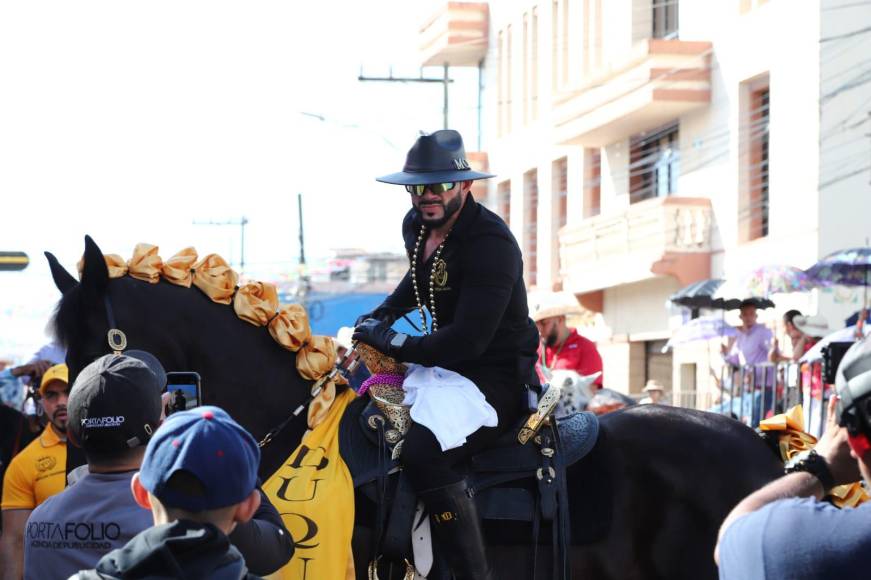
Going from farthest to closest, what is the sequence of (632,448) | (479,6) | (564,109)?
(479,6) < (564,109) < (632,448)

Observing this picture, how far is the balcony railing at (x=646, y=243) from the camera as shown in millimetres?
25094

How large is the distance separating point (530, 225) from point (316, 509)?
1147 inches

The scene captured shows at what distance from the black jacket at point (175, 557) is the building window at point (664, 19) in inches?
1010

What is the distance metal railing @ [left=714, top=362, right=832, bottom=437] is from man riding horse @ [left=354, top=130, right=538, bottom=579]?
5694 millimetres

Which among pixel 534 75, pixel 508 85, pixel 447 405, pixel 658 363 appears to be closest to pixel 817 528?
pixel 447 405

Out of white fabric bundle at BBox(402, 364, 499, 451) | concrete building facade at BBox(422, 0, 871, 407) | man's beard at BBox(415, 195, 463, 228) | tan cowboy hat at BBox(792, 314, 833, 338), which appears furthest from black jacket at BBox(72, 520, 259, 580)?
concrete building facade at BBox(422, 0, 871, 407)

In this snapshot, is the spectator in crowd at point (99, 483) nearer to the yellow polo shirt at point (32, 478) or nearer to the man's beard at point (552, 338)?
the yellow polo shirt at point (32, 478)

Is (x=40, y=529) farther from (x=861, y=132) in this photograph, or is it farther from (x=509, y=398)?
(x=861, y=132)

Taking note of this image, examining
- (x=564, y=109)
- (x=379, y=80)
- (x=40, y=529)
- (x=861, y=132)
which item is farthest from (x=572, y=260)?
(x=40, y=529)

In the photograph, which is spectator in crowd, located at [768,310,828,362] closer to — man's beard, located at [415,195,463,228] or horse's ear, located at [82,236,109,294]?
man's beard, located at [415,195,463,228]

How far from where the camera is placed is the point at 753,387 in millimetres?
13672

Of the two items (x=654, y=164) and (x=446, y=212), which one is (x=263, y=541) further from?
(x=654, y=164)

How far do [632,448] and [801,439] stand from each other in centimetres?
72

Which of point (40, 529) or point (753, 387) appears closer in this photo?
point (40, 529)
